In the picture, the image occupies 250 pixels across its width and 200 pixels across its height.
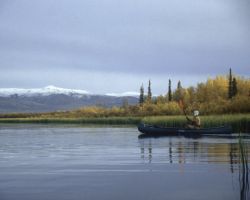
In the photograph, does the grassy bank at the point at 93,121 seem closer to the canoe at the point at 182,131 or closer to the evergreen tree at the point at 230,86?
the evergreen tree at the point at 230,86

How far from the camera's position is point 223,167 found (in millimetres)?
22578

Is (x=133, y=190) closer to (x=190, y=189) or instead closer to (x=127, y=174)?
(x=190, y=189)

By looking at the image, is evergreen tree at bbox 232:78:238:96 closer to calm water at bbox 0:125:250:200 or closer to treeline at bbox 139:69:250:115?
treeline at bbox 139:69:250:115

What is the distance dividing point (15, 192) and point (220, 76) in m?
75.3

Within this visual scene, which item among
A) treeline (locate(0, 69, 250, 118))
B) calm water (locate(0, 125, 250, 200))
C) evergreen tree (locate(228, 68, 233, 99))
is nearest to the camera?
calm water (locate(0, 125, 250, 200))

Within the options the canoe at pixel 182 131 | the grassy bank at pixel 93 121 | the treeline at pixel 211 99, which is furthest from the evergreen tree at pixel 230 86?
the canoe at pixel 182 131

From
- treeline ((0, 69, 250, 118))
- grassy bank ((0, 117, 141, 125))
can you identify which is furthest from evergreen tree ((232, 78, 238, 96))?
grassy bank ((0, 117, 141, 125))

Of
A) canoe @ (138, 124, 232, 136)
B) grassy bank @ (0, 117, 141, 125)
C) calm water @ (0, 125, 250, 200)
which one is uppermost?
grassy bank @ (0, 117, 141, 125)

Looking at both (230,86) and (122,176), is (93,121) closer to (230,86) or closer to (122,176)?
(230,86)

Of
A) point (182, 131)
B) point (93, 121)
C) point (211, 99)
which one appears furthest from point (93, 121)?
point (182, 131)

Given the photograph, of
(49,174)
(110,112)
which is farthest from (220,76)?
(49,174)

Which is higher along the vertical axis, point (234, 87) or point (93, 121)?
point (234, 87)

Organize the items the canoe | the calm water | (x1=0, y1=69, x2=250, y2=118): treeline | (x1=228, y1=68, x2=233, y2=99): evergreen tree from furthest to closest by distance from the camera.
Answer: (x1=228, y1=68, x2=233, y2=99): evergreen tree, (x1=0, y1=69, x2=250, y2=118): treeline, the canoe, the calm water

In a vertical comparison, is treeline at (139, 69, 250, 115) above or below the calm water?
above
